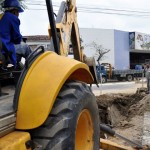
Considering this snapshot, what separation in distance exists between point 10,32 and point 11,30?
0.03m

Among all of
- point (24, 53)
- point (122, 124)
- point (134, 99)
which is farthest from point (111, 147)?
point (134, 99)

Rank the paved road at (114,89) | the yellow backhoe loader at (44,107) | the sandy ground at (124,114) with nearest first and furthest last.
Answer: the yellow backhoe loader at (44,107) < the sandy ground at (124,114) < the paved road at (114,89)

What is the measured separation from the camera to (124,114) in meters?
13.4

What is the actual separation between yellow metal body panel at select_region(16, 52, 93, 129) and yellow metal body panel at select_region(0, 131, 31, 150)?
3.8 inches

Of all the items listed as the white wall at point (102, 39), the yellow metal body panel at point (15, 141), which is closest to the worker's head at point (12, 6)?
A: the yellow metal body panel at point (15, 141)

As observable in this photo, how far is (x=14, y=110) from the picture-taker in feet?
10.9

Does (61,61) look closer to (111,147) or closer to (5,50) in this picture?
(5,50)

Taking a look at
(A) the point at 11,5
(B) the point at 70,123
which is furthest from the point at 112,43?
(B) the point at 70,123

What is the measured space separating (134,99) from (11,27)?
12.3 m

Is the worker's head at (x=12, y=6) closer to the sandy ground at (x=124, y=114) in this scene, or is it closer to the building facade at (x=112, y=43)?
the sandy ground at (x=124, y=114)

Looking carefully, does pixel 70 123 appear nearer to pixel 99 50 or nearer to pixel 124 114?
pixel 124 114

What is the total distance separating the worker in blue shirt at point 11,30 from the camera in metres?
4.03

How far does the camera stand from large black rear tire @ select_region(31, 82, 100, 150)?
332 centimetres

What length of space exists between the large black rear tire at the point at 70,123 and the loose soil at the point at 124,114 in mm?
3931
